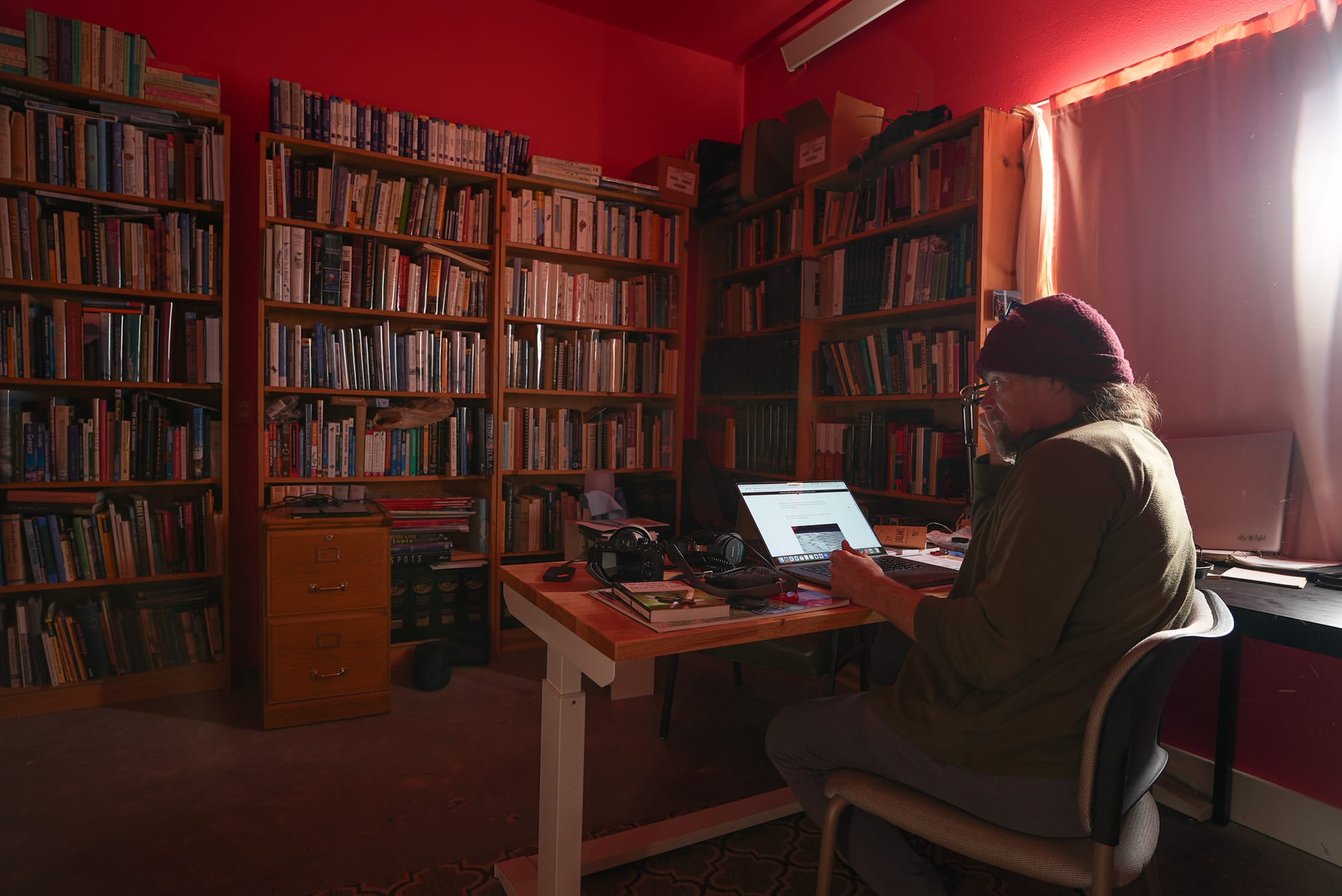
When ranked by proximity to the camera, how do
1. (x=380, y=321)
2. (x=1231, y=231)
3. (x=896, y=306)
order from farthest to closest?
(x=380, y=321)
(x=896, y=306)
(x=1231, y=231)

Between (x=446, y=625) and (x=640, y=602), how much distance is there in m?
2.33

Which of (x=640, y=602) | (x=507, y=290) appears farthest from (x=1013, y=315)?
(x=507, y=290)

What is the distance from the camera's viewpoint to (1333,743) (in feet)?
6.62

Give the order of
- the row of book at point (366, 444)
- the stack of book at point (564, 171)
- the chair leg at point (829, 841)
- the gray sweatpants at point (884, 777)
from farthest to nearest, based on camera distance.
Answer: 1. the stack of book at point (564, 171)
2. the row of book at point (366, 444)
3. the chair leg at point (829, 841)
4. the gray sweatpants at point (884, 777)

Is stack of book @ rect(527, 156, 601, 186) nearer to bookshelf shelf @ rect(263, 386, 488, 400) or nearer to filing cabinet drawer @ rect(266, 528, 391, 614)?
bookshelf shelf @ rect(263, 386, 488, 400)

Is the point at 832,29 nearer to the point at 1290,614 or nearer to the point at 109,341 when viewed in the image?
the point at 1290,614

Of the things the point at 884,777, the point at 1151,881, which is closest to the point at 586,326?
the point at 884,777

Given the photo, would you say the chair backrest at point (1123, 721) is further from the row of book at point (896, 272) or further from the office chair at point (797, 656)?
the row of book at point (896, 272)

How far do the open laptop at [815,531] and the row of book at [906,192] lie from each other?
1.46m

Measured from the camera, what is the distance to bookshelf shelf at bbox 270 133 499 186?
3.07 m

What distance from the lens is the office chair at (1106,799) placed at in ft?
3.51

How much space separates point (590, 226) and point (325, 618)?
2141mm

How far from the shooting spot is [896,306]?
3113 mm

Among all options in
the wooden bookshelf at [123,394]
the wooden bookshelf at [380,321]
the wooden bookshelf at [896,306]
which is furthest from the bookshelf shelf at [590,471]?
the wooden bookshelf at [123,394]
